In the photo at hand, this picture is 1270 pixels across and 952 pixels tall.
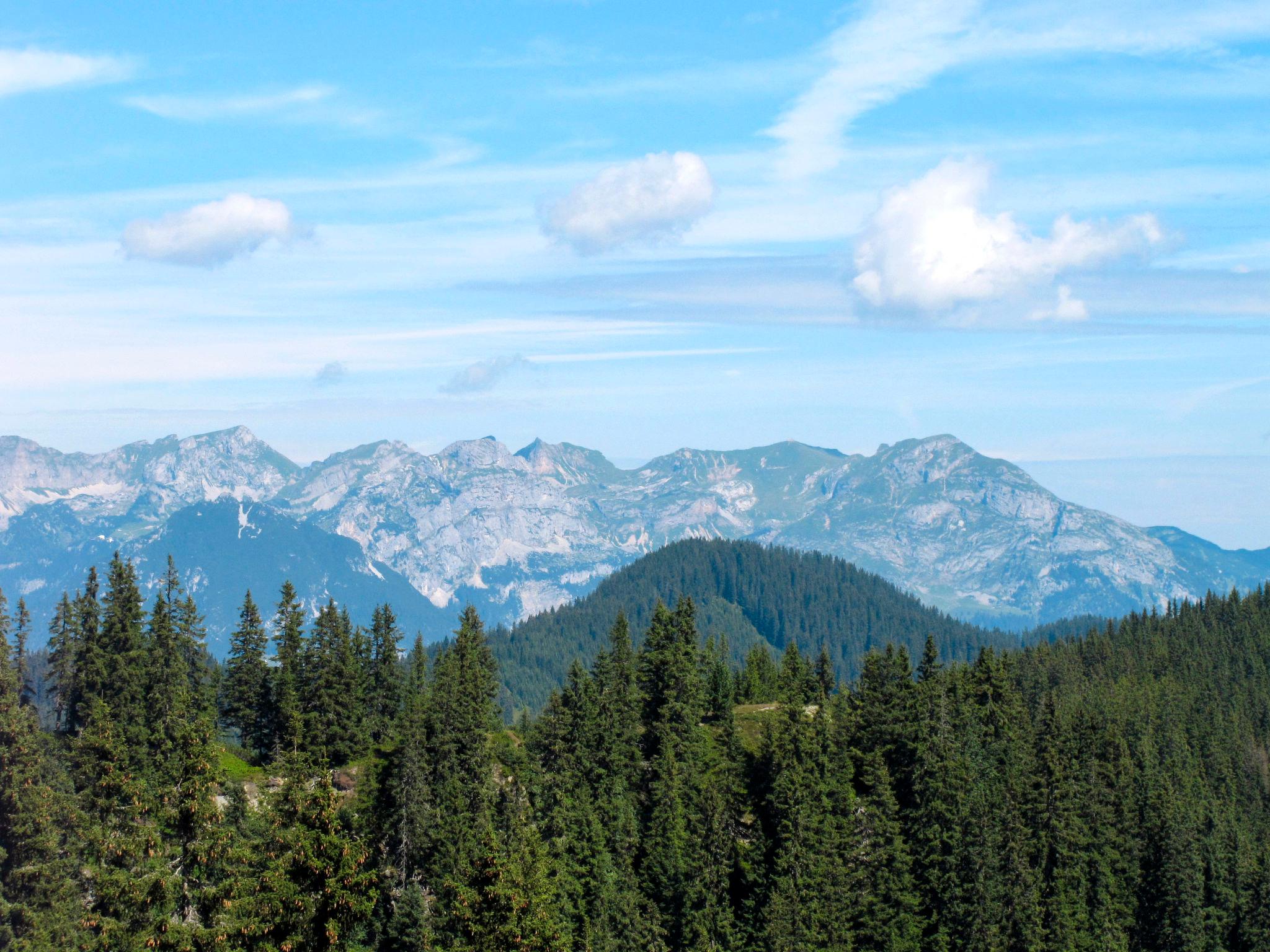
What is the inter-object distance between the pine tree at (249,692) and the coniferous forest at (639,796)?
0.26 meters

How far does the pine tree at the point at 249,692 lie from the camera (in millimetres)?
106938

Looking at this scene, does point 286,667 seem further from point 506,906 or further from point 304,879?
point 304,879

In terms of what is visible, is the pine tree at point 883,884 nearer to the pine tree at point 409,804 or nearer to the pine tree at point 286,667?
the pine tree at point 409,804

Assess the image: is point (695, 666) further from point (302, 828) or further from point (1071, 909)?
point (302, 828)

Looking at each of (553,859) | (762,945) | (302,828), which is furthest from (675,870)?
(302,828)

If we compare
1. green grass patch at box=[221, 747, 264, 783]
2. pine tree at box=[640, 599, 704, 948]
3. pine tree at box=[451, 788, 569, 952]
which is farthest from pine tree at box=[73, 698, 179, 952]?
pine tree at box=[640, 599, 704, 948]

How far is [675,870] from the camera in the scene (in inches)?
3506

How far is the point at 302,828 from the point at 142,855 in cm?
677

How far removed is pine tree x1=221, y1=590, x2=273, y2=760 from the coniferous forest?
26 centimetres

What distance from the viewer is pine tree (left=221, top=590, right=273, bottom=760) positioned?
351ft

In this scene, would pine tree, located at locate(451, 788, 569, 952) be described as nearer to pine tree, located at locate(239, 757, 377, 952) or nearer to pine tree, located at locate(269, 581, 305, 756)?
pine tree, located at locate(239, 757, 377, 952)

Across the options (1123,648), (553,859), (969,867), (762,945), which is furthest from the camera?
(1123,648)

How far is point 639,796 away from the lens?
96688 millimetres

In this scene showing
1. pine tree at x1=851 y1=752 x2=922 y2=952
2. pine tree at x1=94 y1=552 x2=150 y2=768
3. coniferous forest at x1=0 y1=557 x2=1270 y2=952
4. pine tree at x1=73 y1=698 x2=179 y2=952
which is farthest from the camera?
pine tree at x1=94 y1=552 x2=150 y2=768
